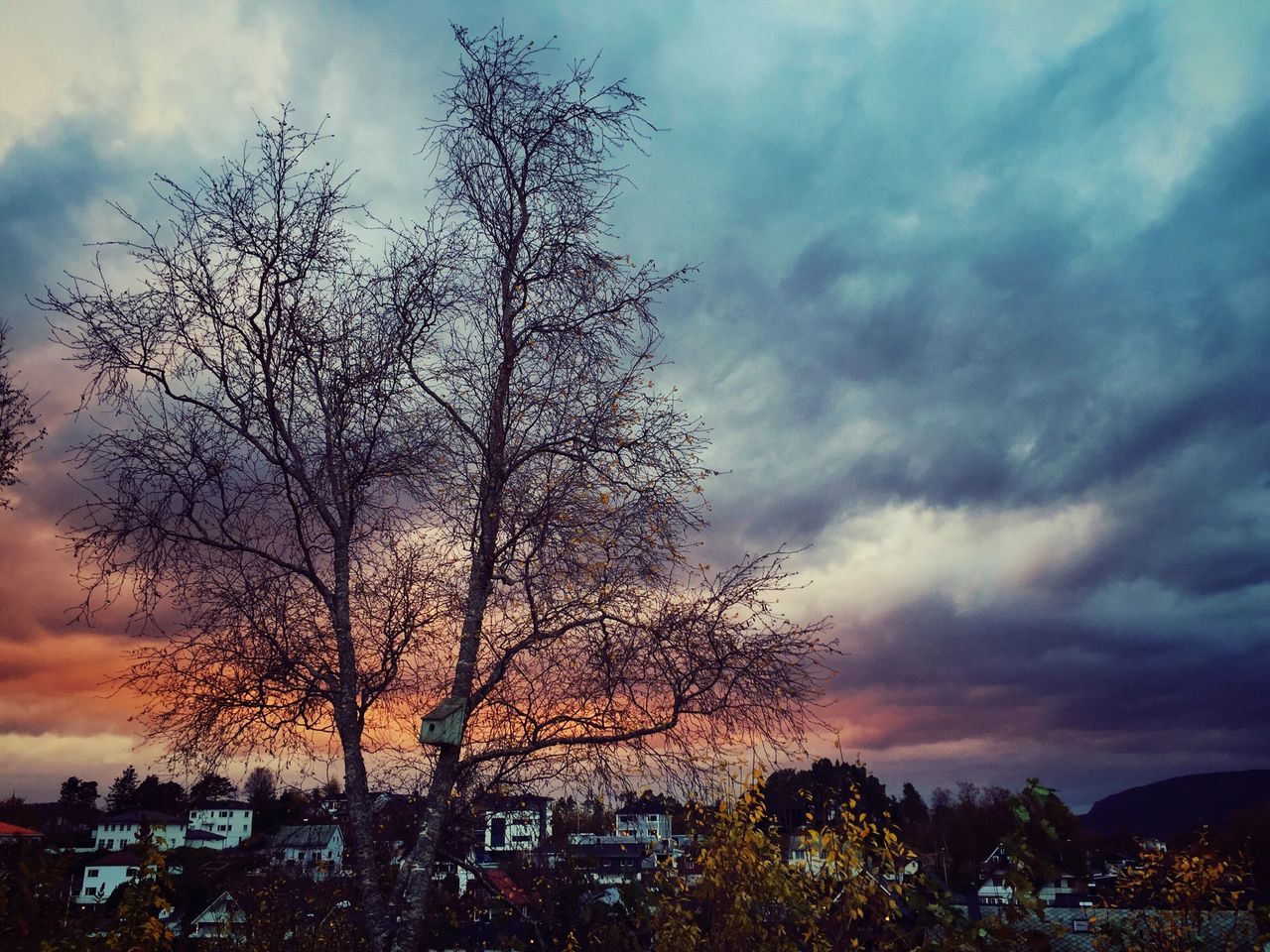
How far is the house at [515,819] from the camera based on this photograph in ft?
25.3

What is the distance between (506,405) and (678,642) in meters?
2.85

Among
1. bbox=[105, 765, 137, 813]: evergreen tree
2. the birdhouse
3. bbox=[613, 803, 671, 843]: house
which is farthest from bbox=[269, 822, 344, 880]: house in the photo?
bbox=[105, 765, 137, 813]: evergreen tree

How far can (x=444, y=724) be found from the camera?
6.87 metres

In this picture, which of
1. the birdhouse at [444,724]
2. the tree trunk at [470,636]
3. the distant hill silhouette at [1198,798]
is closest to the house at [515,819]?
the tree trunk at [470,636]

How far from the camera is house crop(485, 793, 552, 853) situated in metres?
7.70

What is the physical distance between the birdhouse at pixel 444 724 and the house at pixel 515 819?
1110mm

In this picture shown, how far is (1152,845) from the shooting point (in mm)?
10234

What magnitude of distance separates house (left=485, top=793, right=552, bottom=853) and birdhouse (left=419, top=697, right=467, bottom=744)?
3.64ft

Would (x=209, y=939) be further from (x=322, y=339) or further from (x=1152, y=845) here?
(x=1152, y=845)

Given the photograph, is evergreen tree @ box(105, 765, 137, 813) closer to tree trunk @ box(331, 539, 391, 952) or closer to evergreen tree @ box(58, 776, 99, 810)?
evergreen tree @ box(58, 776, 99, 810)

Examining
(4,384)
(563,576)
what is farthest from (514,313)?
(4,384)

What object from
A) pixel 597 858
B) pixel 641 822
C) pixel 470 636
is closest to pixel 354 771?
pixel 470 636

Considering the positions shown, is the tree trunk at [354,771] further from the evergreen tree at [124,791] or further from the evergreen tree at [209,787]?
the evergreen tree at [124,791]

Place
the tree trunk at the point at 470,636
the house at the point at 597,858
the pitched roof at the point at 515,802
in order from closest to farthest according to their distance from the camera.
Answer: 1. the tree trunk at the point at 470,636
2. the pitched roof at the point at 515,802
3. the house at the point at 597,858
